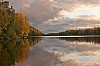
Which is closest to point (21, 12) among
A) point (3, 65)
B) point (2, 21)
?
point (2, 21)

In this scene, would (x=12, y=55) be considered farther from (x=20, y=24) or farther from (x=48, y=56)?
(x=20, y=24)

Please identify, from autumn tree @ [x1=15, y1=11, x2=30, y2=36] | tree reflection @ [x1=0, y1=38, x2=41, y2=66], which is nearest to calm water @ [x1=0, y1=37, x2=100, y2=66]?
tree reflection @ [x1=0, y1=38, x2=41, y2=66]

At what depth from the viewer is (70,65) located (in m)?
22.8

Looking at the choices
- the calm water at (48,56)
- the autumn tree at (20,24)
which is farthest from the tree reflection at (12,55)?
the autumn tree at (20,24)

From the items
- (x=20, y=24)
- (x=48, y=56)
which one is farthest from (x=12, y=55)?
(x=20, y=24)

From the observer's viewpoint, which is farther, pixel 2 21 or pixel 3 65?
pixel 2 21

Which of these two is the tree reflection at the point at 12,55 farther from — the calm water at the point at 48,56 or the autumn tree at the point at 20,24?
the autumn tree at the point at 20,24

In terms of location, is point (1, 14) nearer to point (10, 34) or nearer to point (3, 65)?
point (10, 34)

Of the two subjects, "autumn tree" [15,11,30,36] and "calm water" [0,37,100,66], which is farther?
"autumn tree" [15,11,30,36]

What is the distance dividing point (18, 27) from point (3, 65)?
264 feet

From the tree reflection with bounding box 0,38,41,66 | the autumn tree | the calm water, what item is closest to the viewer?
the calm water

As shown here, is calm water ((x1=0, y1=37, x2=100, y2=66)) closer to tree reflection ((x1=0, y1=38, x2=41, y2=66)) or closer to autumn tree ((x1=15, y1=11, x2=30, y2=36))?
tree reflection ((x1=0, y1=38, x2=41, y2=66))

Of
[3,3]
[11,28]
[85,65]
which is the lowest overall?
[85,65]

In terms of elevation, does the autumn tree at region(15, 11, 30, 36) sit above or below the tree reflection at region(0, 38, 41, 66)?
above
